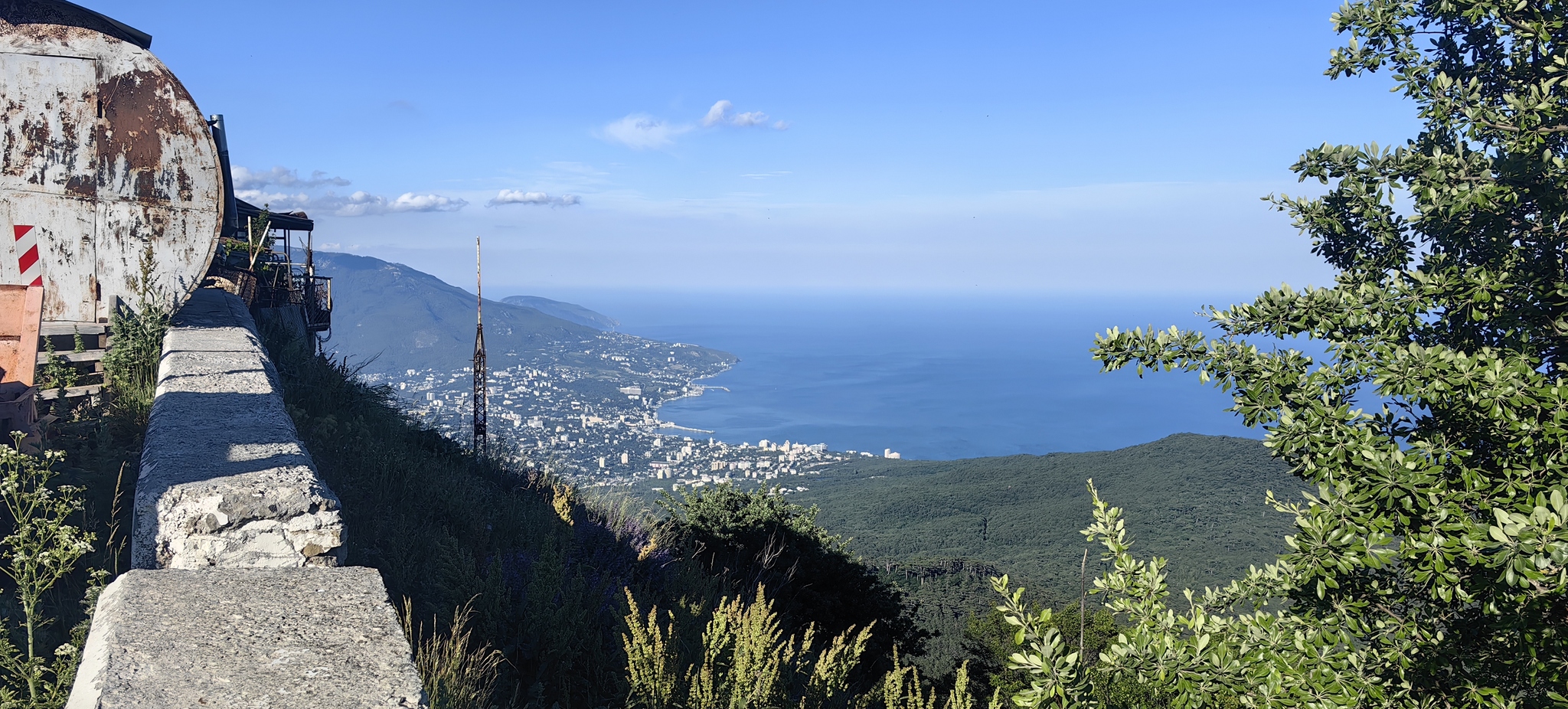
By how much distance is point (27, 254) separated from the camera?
240 inches

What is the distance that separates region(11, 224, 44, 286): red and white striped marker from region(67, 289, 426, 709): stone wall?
3.69 m

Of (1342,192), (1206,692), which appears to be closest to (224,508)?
(1206,692)

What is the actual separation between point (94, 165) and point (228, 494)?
5271 mm

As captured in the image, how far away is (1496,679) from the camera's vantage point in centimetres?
274

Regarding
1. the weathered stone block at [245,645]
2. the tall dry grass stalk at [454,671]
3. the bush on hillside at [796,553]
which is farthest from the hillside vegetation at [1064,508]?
the weathered stone block at [245,645]

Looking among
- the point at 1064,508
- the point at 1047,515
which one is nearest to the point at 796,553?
the point at 1047,515

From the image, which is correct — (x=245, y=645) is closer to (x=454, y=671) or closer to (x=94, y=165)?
(x=454, y=671)

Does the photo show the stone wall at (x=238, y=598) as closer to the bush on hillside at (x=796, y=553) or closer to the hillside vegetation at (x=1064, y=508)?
the bush on hillside at (x=796, y=553)

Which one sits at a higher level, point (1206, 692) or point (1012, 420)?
point (1206, 692)

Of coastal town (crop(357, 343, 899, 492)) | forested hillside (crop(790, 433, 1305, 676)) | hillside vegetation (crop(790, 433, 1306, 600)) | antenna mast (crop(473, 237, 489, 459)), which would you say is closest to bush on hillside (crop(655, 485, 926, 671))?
antenna mast (crop(473, 237, 489, 459))

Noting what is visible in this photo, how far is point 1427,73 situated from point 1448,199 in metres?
1.16

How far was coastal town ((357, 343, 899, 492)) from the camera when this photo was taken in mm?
71500

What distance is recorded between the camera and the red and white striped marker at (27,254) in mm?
6066

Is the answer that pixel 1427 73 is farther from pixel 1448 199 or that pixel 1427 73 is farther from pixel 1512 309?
pixel 1512 309
